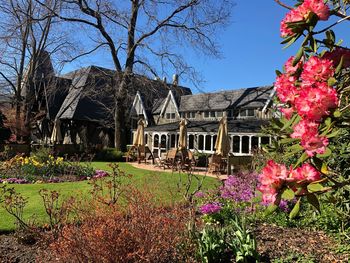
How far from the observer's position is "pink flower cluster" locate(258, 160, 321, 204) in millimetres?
1547

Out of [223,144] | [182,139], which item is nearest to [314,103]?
[223,144]

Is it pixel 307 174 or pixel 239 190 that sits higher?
pixel 307 174

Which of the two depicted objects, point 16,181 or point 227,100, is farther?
point 227,100

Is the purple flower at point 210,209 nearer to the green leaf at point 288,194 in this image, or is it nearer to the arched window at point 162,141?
the green leaf at point 288,194

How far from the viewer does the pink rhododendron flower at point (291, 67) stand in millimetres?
1979

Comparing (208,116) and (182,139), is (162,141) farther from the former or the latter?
(182,139)

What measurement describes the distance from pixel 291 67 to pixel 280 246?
413 cm

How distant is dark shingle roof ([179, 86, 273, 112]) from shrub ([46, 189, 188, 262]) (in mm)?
24592

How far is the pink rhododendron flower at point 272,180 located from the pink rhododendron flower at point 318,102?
276mm

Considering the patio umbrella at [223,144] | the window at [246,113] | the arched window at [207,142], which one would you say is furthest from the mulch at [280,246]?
the window at [246,113]

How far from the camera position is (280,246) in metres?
5.34

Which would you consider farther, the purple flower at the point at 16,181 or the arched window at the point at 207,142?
the arched window at the point at 207,142

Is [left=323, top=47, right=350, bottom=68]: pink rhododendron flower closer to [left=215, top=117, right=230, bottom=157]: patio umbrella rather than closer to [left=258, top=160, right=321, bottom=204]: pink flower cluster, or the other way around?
[left=258, top=160, right=321, bottom=204]: pink flower cluster

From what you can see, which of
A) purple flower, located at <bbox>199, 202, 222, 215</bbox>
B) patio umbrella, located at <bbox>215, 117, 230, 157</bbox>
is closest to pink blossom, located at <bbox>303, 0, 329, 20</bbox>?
purple flower, located at <bbox>199, 202, 222, 215</bbox>
